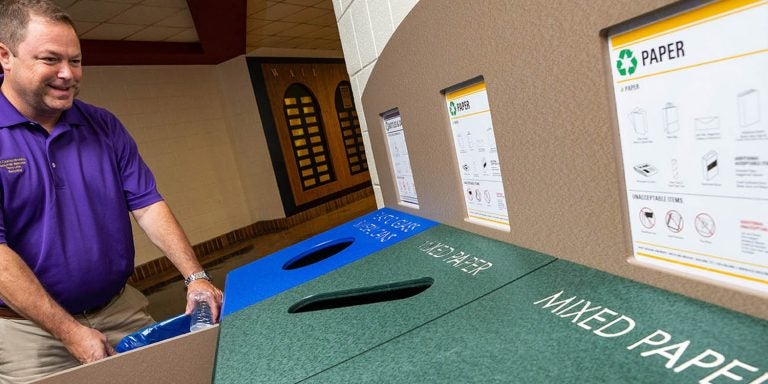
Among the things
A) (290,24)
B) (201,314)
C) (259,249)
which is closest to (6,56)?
(201,314)

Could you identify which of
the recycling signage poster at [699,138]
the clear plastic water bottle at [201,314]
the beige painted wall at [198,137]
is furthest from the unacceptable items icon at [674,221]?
the beige painted wall at [198,137]

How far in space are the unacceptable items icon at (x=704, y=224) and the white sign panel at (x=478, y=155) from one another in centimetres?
40

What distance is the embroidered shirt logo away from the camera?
1146mm

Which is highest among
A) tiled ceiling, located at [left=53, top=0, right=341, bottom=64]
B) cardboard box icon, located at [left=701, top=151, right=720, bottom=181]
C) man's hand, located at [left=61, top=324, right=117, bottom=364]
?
tiled ceiling, located at [left=53, top=0, right=341, bottom=64]

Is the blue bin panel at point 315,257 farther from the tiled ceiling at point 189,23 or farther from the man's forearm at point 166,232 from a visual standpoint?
the tiled ceiling at point 189,23

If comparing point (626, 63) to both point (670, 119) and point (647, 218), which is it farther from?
point (647, 218)

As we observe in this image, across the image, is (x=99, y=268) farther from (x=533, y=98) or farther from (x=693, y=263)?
(x=693, y=263)

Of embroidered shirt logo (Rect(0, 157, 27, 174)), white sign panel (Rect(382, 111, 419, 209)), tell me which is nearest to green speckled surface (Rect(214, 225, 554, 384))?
white sign panel (Rect(382, 111, 419, 209))

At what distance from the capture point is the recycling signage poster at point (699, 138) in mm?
433

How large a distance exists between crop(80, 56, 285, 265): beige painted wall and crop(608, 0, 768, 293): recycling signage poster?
535 centimetres

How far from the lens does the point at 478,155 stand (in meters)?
0.95

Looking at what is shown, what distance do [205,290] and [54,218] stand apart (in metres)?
0.49

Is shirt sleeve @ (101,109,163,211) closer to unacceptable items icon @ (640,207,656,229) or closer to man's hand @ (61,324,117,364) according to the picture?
man's hand @ (61,324,117,364)

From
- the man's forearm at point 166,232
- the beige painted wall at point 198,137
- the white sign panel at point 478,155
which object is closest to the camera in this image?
the white sign panel at point 478,155
